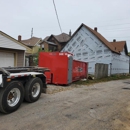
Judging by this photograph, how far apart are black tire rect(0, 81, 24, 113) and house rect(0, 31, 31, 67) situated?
786 centimetres

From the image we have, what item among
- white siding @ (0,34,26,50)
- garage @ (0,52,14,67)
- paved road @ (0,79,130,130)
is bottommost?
paved road @ (0,79,130,130)

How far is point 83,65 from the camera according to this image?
13.2 metres

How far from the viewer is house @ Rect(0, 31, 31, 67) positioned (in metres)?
11.8

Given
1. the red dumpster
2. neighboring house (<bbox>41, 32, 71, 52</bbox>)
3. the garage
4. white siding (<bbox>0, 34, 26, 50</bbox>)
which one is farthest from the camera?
neighboring house (<bbox>41, 32, 71, 52</bbox>)

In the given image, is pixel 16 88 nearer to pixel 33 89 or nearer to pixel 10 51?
pixel 33 89

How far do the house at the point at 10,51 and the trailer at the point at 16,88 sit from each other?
22.7 feet

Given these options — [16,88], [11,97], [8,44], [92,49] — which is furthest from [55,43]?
[11,97]

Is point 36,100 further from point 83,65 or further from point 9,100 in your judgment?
point 83,65

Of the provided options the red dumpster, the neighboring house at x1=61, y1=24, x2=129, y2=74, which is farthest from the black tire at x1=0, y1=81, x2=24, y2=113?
the neighboring house at x1=61, y1=24, x2=129, y2=74

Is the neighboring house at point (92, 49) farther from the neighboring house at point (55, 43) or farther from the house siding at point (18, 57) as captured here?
the neighboring house at point (55, 43)

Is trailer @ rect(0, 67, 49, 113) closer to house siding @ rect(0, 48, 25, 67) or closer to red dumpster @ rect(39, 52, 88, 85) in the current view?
red dumpster @ rect(39, 52, 88, 85)

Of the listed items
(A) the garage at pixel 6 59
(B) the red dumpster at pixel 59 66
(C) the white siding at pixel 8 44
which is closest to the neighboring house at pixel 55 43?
(A) the garage at pixel 6 59

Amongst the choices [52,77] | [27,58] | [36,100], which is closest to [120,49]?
[27,58]

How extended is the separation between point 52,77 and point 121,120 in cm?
660
